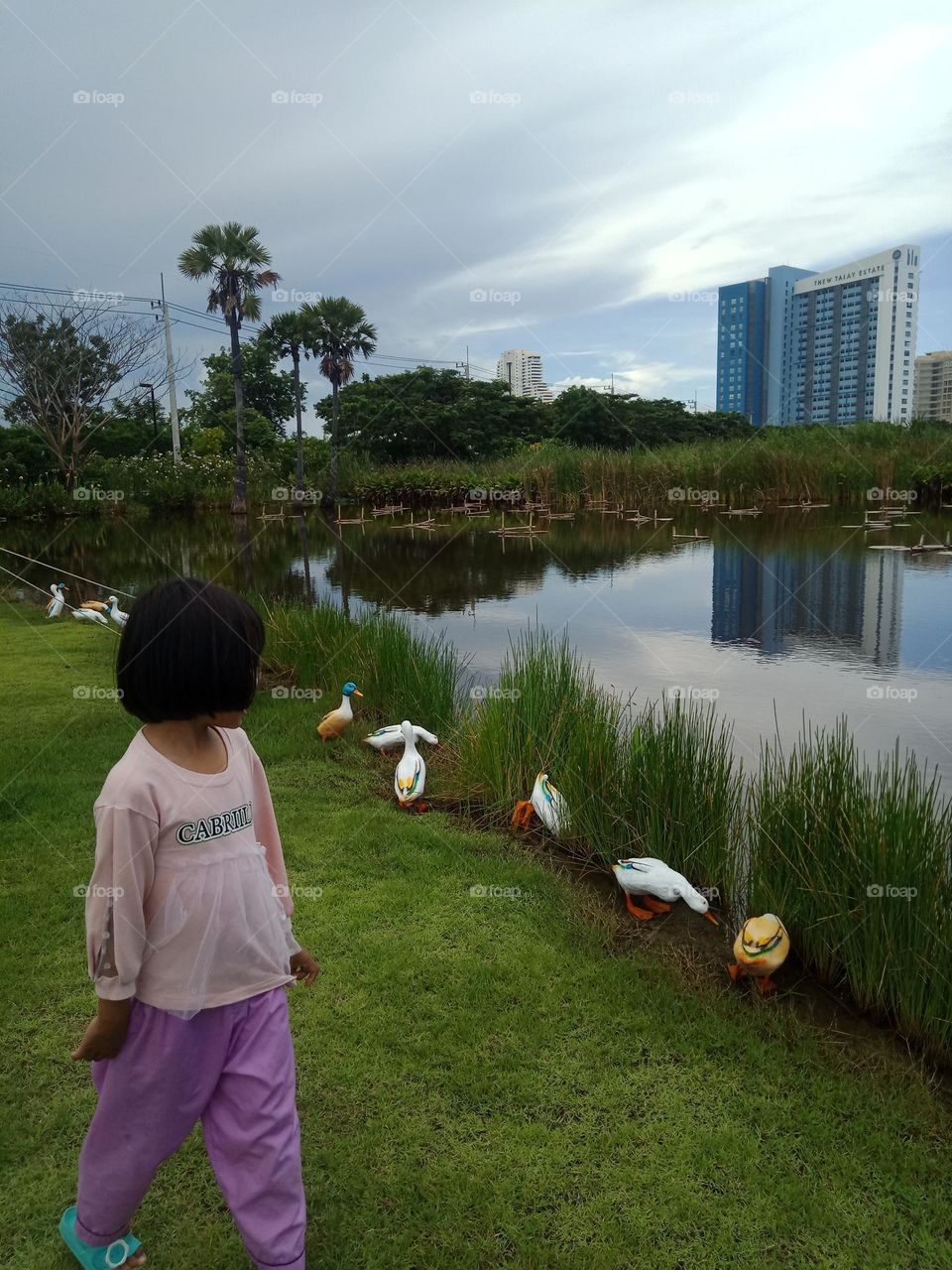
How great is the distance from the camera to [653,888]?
274 centimetres

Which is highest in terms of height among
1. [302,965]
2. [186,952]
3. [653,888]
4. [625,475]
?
[625,475]

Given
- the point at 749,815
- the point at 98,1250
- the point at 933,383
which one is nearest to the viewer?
the point at 98,1250

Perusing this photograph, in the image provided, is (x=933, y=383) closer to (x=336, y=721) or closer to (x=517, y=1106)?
(x=336, y=721)

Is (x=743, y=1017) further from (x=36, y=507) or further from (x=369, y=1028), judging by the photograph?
(x=36, y=507)

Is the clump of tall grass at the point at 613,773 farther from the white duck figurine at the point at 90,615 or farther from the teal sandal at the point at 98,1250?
the white duck figurine at the point at 90,615

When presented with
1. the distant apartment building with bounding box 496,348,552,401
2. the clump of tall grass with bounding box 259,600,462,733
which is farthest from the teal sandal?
the distant apartment building with bounding box 496,348,552,401

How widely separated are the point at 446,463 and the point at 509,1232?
27.2 meters

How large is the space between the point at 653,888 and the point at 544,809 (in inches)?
27.6

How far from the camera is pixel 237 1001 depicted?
1315mm

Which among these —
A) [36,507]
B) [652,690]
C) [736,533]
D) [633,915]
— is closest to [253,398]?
[36,507]

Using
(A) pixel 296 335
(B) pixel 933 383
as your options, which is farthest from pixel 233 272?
(B) pixel 933 383

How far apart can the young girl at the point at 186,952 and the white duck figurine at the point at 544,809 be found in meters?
2.06

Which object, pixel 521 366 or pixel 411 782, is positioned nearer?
pixel 411 782

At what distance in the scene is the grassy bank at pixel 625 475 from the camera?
702 inches
